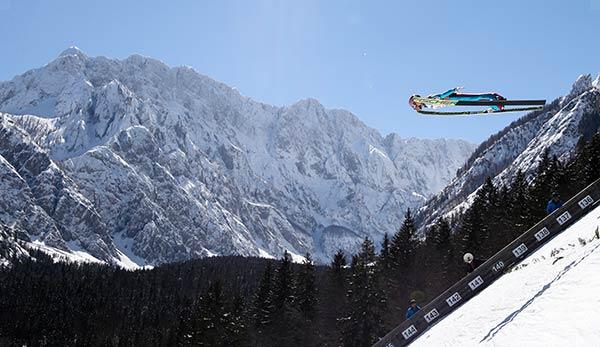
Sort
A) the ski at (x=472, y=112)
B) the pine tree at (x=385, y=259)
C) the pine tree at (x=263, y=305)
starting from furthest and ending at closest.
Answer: the pine tree at (x=385, y=259)
the pine tree at (x=263, y=305)
the ski at (x=472, y=112)

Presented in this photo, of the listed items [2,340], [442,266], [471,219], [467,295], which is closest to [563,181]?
[471,219]

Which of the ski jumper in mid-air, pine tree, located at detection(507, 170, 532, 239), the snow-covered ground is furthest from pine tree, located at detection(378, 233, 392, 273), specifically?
the snow-covered ground

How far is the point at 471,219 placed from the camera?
71.4 m

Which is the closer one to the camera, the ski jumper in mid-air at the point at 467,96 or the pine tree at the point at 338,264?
the ski jumper in mid-air at the point at 467,96

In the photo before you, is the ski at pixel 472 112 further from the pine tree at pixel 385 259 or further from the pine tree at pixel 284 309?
the pine tree at pixel 385 259

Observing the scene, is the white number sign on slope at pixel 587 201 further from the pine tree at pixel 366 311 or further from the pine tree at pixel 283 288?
the pine tree at pixel 283 288

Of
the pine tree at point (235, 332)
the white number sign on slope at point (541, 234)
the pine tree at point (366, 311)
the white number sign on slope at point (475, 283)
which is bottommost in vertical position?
the white number sign on slope at point (475, 283)

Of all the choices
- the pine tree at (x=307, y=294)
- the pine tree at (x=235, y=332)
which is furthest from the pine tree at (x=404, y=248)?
the pine tree at (x=235, y=332)

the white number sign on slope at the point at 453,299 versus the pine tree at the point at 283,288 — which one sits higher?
the pine tree at the point at 283,288

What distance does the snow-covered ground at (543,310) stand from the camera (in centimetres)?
899

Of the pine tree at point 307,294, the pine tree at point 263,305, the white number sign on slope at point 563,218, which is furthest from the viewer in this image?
the pine tree at point 307,294

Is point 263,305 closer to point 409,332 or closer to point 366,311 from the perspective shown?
point 366,311

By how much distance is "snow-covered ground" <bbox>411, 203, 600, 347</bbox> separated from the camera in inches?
354

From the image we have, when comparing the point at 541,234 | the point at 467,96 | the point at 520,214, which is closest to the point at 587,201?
the point at 541,234
